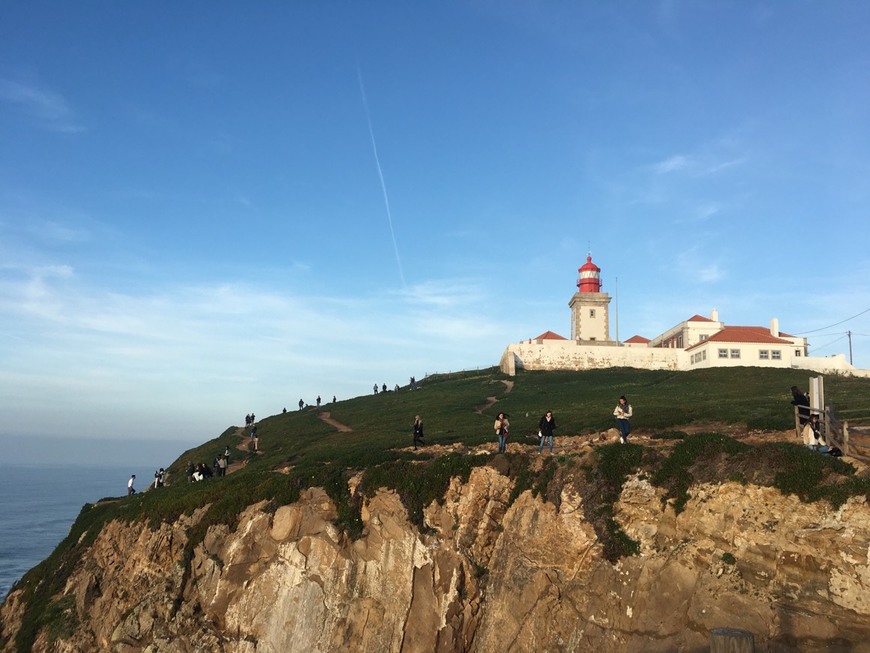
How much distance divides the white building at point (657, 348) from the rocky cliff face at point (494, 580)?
55.9 metres

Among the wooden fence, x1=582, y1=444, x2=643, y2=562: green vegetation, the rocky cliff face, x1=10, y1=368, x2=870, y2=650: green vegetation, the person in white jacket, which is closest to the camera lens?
the rocky cliff face

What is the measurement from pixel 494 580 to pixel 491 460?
15.2 ft

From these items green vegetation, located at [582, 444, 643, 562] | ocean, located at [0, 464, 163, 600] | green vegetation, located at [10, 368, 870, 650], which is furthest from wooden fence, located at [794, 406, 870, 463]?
ocean, located at [0, 464, 163, 600]

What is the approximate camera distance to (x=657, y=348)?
3184 inches

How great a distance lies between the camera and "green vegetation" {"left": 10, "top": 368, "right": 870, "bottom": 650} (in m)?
20.0

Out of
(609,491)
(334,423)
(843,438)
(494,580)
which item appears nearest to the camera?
(843,438)

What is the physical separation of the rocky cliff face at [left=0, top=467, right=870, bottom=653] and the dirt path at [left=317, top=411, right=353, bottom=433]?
2339cm

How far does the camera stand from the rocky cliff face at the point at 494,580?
55.6ft

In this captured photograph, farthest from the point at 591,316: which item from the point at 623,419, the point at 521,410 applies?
the point at 623,419

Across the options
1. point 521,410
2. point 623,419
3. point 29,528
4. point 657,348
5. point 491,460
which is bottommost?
point 29,528

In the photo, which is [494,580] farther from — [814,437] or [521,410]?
[521,410]

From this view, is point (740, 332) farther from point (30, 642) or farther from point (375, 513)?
point (30, 642)

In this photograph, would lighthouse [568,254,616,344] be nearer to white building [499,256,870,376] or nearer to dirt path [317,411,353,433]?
white building [499,256,870,376]

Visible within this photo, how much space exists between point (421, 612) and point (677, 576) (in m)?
8.42
